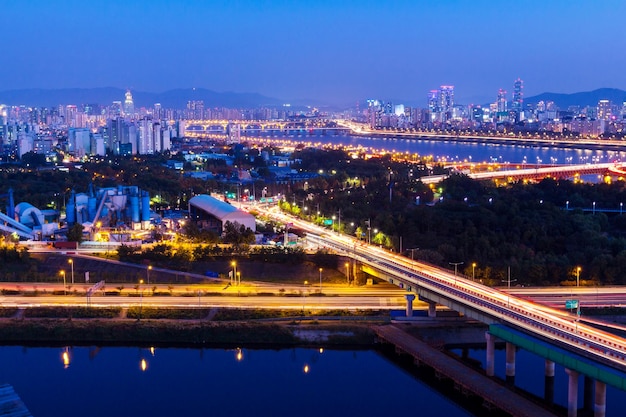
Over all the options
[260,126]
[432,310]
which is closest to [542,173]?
[432,310]

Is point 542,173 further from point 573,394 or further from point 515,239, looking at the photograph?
point 573,394

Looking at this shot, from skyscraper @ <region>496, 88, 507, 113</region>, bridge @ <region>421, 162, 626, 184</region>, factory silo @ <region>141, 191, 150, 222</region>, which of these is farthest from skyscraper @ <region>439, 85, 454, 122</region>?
factory silo @ <region>141, 191, 150, 222</region>

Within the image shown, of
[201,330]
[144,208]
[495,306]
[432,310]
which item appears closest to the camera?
[495,306]

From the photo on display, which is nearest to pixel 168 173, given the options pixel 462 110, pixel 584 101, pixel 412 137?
pixel 412 137

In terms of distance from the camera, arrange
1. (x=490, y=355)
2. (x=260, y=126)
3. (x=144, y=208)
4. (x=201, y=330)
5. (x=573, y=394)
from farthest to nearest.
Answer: (x=260, y=126) → (x=144, y=208) → (x=201, y=330) → (x=490, y=355) → (x=573, y=394)

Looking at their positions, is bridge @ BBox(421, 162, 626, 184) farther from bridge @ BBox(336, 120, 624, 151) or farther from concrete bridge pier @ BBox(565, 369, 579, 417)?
concrete bridge pier @ BBox(565, 369, 579, 417)

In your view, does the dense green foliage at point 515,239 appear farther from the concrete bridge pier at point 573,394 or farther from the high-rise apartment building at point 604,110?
the high-rise apartment building at point 604,110
